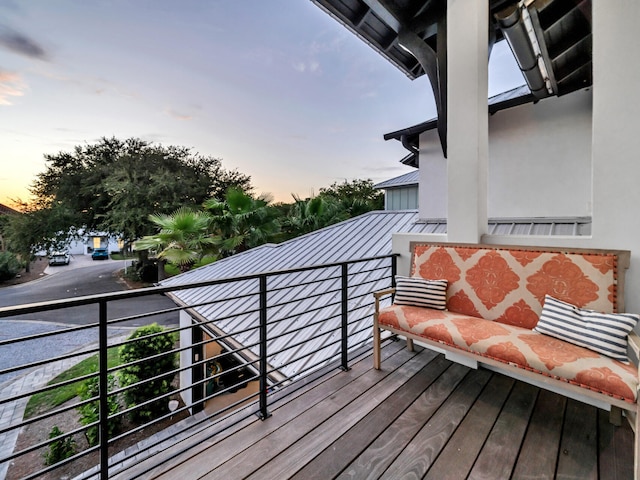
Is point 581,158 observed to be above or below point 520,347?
above

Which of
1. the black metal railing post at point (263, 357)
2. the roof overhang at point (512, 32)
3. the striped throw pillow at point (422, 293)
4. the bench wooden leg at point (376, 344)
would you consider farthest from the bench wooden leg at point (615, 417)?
the roof overhang at point (512, 32)

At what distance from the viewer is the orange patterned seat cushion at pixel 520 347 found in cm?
135

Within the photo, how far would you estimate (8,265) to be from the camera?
14273 millimetres

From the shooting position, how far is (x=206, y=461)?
139 cm

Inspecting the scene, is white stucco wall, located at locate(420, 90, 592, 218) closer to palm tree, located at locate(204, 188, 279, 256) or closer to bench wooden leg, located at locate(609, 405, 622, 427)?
bench wooden leg, located at locate(609, 405, 622, 427)

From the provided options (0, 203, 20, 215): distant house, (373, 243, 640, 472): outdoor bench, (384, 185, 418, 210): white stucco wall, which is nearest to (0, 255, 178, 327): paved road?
(0, 203, 20, 215): distant house

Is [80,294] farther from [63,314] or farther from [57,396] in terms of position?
[57,396]

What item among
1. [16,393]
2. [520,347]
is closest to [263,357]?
[520,347]

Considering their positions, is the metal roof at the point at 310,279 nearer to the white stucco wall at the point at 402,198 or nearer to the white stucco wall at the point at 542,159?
the white stucco wall at the point at 542,159

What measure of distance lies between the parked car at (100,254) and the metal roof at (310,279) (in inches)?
842

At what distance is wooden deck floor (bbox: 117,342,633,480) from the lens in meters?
1.35

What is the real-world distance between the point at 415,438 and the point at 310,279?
3533 mm

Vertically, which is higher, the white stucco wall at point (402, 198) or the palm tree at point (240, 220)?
the white stucco wall at point (402, 198)

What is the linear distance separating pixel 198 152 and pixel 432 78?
14.9 m
